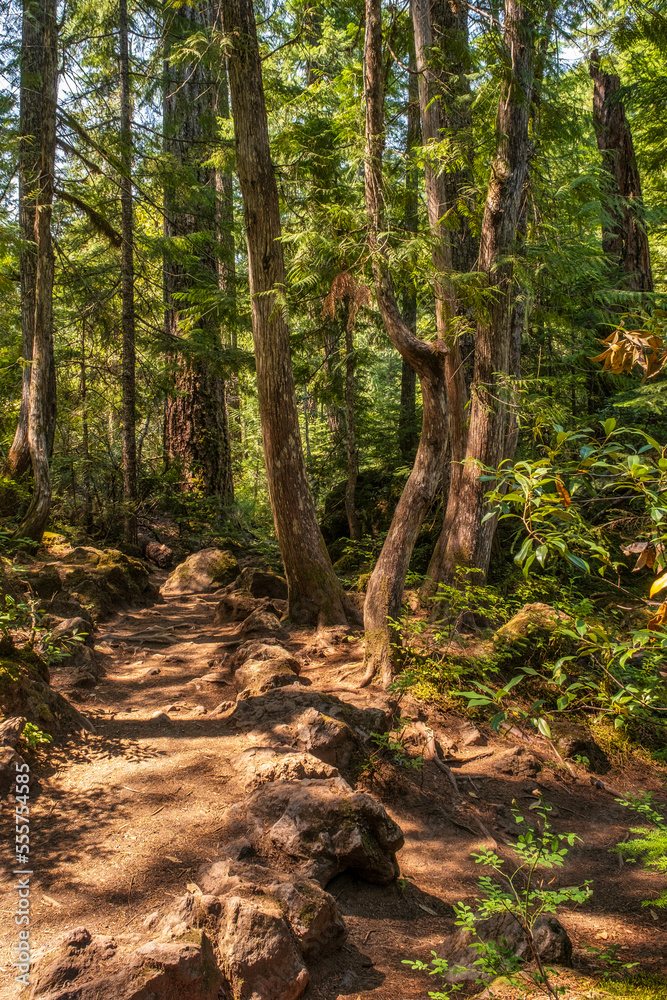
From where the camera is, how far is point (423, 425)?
6316mm

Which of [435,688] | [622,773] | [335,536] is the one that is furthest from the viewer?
[335,536]

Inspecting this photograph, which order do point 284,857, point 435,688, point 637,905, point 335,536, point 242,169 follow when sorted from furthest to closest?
1. point 335,536
2. point 242,169
3. point 435,688
4. point 637,905
5. point 284,857

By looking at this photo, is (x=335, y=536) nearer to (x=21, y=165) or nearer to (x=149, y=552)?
(x=149, y=552)

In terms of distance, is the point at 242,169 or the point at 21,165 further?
the point at 21,165

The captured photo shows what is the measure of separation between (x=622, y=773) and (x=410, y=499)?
3.20m

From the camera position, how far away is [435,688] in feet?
19.0

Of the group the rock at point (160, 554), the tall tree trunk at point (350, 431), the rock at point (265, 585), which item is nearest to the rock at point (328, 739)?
the rock at point (265, 585)

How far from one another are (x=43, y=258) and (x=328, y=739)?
27.9ft

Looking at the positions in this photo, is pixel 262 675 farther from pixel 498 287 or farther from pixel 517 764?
pixel 498 287

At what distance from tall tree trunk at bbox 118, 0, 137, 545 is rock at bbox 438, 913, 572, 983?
29.3 ft

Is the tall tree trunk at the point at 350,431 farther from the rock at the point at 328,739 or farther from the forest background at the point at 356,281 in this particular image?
the rock at the point at 328,739

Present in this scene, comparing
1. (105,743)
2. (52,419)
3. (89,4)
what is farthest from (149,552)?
(89,4)

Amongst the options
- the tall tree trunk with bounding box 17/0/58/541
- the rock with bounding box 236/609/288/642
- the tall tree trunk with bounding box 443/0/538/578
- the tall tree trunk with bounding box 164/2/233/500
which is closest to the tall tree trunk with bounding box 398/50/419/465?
the tall tree trunk with bounding box 443/0/538/578

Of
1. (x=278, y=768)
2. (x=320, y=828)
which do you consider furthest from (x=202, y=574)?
(x=320, y=828)
